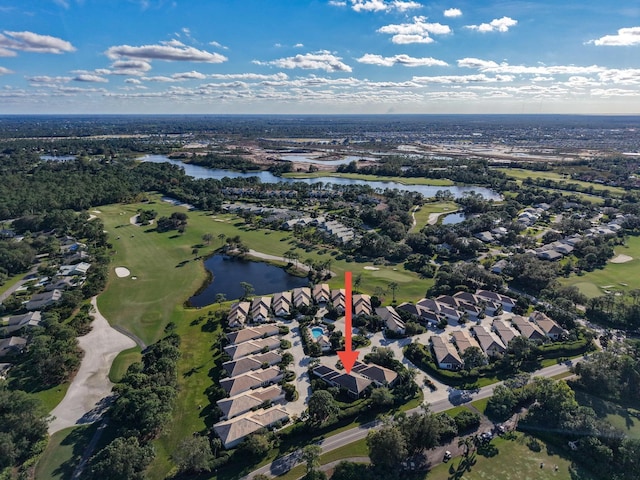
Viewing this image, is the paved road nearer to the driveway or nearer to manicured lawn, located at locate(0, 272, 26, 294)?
the driveway

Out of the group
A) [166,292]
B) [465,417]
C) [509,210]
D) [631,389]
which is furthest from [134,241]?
[509,210]

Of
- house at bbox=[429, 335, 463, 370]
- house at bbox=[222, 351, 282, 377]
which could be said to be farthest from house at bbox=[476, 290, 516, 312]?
house at bbox=[222, 351, 282, 377]

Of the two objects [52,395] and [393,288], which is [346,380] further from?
[52,395]

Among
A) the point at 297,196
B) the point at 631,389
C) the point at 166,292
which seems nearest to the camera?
the point at 631,389

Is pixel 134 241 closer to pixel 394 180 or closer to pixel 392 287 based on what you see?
pixel 392 287

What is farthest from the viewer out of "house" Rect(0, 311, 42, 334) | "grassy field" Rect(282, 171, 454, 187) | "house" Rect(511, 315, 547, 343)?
"grassy field" Rect(282, 171, 454, 187)

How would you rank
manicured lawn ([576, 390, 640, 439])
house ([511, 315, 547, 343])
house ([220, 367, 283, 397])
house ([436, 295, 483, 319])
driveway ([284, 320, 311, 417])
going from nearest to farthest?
manicured lawn ([576, 390, 640, 439])
driveway ([284, 320, 311, 417])
house ([220, 367, 283, 397])
house ([511, 315, 547, 343])
house ([436, 295, 483, 319])
